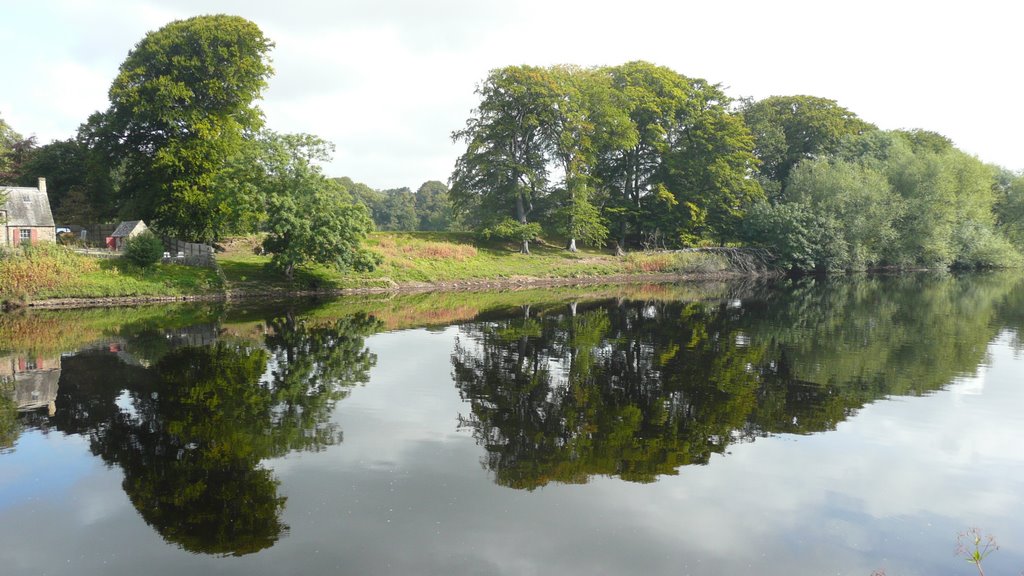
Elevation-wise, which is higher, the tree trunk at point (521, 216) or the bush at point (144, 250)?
the tree trunk at point (521, 216)

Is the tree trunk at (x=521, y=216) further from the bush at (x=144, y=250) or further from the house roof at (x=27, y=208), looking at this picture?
the house roof at (x=27, y=208)

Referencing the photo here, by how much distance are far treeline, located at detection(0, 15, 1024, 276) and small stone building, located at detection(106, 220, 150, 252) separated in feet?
3.67

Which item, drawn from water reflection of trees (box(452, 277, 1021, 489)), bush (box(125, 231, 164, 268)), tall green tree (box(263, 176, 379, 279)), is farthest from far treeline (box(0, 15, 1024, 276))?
water reflection of trees (box(452, 277, 1021, 489))

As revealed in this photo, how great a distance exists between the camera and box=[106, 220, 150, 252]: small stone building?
4016cm

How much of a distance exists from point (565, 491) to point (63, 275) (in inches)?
1326

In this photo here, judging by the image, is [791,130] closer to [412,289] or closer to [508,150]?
[508,150]

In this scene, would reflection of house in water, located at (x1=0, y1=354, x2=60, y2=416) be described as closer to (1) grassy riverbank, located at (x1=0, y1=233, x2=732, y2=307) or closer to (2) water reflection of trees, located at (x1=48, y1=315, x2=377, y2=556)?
(2) water reflection of trees, located at (x1=48, y1=315, x2=377, y2=556)

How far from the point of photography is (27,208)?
141ft

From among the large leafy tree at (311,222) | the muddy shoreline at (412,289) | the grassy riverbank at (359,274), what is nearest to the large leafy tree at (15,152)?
the grassy riverbank at (359,274)

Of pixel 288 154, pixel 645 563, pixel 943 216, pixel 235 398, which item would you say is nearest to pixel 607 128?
pixel 288 154

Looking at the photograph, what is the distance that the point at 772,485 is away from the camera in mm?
10500

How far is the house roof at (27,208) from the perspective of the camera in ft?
138

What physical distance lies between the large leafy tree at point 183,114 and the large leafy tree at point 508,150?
59.8ft

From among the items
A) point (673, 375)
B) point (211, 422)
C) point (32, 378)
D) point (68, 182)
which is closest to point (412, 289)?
point (32, 378)
